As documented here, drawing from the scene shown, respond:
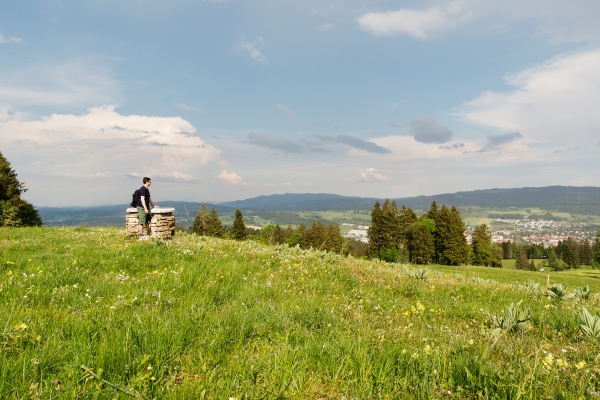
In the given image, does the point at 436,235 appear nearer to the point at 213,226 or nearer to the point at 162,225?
the point at 213,226

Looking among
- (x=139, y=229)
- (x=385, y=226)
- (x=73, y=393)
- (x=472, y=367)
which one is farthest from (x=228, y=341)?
(x=385, y=226)

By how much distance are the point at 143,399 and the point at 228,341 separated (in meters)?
1.25

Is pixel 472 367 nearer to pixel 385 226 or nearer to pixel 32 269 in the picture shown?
pixel 32 269

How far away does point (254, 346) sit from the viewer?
12.0ft

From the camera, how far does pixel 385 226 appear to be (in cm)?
7081

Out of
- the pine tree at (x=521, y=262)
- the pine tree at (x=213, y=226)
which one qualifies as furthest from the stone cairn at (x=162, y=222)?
the pine tree at (x=521, y=262)

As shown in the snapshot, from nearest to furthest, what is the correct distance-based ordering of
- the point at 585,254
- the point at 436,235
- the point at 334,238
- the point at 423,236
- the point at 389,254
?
the point at 389,254 → the point at 423,236 → the point at 436,235 → the point at 334,238 → the point at 585,254

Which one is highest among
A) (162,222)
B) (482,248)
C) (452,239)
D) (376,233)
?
(162,222)

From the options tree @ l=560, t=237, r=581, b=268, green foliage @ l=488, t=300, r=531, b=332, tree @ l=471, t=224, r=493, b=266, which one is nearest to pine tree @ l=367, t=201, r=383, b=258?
tree @ l=471, t=224, r=493, b=266

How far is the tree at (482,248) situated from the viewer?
262 ft

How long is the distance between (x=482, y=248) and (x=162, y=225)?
87.2 m

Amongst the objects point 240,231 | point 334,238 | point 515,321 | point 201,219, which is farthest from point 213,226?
point 515,321

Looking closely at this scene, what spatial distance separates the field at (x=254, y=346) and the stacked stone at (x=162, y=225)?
8328 millimetres

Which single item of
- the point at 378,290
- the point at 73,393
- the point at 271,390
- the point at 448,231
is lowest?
the point at 448,231
